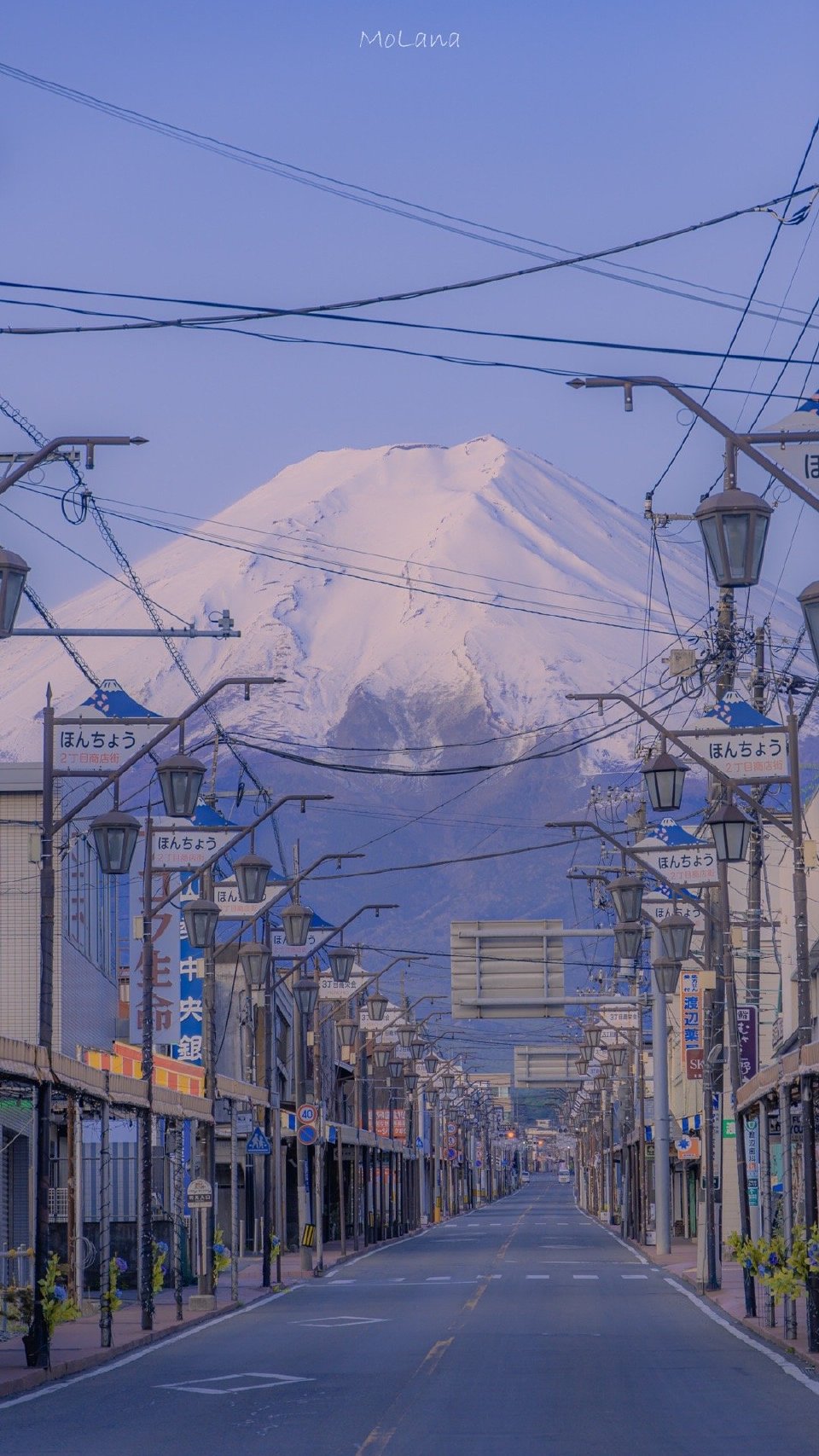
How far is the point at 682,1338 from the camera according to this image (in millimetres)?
27469

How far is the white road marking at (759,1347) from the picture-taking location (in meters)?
20.7

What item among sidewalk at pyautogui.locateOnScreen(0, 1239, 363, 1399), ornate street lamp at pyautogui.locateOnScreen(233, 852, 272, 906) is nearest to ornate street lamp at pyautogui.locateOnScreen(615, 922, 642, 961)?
ornate street lamp at pyautogui.locateOnScreen(233, 852, 272, 906)

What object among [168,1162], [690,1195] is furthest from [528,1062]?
[168,1162]

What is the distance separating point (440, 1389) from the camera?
66.3 ft

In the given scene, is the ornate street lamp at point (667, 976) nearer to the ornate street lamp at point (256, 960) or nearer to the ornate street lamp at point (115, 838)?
the ornate street lamp at point (256, 960)

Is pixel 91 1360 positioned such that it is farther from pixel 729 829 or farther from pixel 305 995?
pixel 305 995

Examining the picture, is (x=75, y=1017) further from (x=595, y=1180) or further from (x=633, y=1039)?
(x=595, y=1180)

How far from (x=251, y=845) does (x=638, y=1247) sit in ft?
107

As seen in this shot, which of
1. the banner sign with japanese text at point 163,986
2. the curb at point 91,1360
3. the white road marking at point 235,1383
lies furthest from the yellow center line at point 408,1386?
the banner sign with japanese text at point 163,986

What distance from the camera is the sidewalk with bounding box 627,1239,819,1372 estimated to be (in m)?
25.0

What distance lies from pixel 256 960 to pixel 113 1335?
13.6 m

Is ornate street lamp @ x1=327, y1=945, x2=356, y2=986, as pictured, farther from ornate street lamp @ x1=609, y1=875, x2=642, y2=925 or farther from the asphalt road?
ornate street lamp @ x1=609, y1=875, x2=642, y2=925

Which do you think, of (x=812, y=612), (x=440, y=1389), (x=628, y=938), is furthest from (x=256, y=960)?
(x=812, y=612)

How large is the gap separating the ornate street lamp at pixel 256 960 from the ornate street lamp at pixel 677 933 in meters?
8.78
